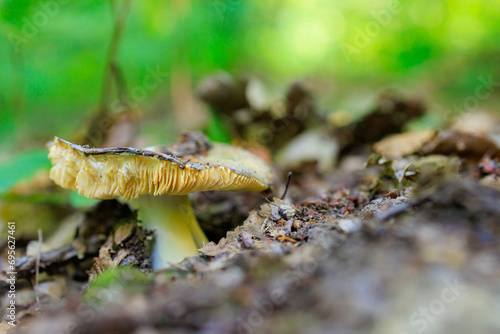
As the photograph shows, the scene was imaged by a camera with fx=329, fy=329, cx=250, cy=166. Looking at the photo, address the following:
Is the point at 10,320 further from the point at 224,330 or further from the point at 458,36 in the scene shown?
the point at 458,36

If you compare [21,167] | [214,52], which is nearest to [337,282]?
[21,167]

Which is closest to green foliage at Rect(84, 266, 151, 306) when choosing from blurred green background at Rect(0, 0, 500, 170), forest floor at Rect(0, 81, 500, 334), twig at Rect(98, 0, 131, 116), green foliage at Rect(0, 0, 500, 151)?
forest floor at Rect(0, 81, 500, 334)

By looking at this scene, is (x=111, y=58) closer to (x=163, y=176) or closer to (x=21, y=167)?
(x=21, y=167)

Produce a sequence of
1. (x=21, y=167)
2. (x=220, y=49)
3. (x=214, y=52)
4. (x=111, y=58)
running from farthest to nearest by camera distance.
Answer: (x=220, y=49) → (x=214, y=52) → (x=111, y=58) → (x=21, y=167)

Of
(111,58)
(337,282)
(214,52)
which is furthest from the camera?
(214,52)

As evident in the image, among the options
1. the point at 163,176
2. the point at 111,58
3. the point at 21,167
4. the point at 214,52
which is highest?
the point at 214,52

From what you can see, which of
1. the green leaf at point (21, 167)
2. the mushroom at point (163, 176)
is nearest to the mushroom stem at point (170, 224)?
the mushroom at point (163, 176)

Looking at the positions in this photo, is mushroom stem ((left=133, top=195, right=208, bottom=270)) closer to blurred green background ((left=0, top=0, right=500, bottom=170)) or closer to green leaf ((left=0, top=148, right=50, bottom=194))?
green leaf ((left=0, top=148, right=50, bottom=194))
